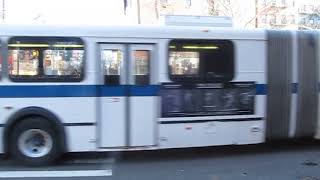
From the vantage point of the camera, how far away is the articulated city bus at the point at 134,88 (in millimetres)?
9570

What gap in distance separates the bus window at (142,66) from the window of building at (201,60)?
42cm

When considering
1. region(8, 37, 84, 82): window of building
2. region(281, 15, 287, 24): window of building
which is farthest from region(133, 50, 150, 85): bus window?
region(281, 15, 287, 24): window of building

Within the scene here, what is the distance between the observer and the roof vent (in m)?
10.4

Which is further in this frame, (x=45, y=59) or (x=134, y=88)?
(x=134, y=88)

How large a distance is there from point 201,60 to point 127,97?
1.54 metres

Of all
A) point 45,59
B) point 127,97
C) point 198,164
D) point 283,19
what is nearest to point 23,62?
point 45,59

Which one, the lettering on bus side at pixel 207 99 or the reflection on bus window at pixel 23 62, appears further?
the lettering on bus side at pixel 207 99

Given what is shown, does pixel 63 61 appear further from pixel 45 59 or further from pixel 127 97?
pixel 127 97

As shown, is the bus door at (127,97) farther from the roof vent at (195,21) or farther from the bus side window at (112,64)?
the roof vent at (195,21)

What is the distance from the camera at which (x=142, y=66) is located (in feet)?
32.5

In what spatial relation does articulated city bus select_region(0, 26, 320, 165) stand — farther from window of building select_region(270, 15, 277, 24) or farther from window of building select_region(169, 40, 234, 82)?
window of building select_region(270, 15, 277, 24)

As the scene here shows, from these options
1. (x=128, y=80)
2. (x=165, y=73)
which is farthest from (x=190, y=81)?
(x=128, y=80)

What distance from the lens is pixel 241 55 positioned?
10.4 m

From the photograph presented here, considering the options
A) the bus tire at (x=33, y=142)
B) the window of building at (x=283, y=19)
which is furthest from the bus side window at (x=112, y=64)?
the window of building at (x=283, y=19)
